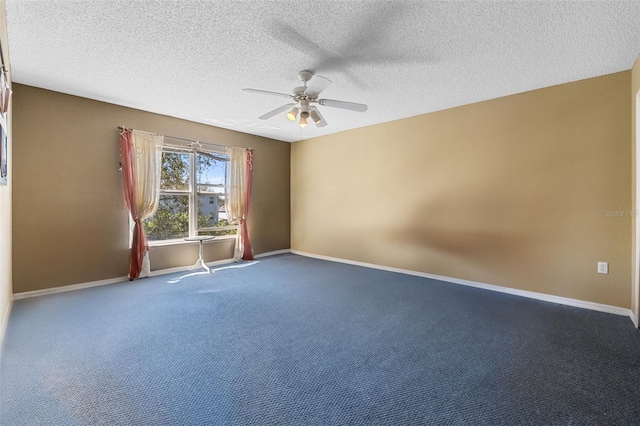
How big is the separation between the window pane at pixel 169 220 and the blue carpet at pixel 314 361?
1281 mm

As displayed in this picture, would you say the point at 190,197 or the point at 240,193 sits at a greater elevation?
the point at 240,193

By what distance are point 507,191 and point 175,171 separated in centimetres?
486

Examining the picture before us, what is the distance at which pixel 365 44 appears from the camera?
2.43 metres

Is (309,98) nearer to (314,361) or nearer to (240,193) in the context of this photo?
(314,361)

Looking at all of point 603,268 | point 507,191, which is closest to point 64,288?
point 507,191

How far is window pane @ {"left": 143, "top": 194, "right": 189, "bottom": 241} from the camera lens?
14.6 feet

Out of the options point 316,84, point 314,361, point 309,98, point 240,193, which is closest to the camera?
point 314,361

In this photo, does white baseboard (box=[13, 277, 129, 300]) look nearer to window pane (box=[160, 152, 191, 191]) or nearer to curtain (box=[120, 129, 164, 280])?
curtain (box=[120, 129, 164, 280])

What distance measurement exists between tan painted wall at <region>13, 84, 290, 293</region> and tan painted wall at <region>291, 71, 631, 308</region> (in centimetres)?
348

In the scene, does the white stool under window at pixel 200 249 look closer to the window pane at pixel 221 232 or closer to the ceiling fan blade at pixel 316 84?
the window pane at pixel 221 232

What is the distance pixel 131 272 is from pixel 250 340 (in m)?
2.77

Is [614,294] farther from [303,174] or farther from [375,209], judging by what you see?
[303,174]

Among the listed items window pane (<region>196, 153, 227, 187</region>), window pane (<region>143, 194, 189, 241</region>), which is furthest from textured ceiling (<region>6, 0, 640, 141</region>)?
window pane (<region>143, 194, 189, 241</region>)

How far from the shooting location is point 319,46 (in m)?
2.47
